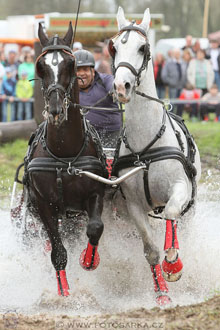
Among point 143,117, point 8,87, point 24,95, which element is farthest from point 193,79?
point 143,117

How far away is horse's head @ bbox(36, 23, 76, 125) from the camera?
15.7ft

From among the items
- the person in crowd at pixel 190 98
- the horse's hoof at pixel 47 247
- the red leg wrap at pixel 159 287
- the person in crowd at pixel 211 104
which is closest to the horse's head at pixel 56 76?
the red leg wrap at pixel 159 287

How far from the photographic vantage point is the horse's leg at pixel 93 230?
521 cm

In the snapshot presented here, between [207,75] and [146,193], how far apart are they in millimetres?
10623

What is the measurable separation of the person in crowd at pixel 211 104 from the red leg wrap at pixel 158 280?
9843 mm

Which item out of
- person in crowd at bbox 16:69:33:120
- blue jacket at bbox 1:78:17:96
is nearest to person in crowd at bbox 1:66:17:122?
blue jacket at bbox 1:78:17:96

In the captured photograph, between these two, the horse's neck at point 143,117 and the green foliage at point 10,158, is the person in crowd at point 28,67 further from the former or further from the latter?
the horse's neck at point 143,117

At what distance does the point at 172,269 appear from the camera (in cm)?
506

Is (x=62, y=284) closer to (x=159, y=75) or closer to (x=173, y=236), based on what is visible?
(x=173, y=236)

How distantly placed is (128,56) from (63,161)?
3.39ft

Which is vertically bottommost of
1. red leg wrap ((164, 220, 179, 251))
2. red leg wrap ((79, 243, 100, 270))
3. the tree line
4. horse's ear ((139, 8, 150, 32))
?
red leg wrap ((79, 243, 100, 270))

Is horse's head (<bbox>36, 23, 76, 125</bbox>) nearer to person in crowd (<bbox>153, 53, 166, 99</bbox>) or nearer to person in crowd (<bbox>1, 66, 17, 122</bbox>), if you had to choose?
person in crowd (<bbox>1, 66, 17, 122</bbox>)

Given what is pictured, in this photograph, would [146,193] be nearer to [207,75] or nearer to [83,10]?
[207,75]

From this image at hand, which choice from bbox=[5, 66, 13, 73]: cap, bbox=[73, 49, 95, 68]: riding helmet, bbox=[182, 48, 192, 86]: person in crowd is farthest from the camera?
bbox=[182, 48, 192, 86]: person in crowd
